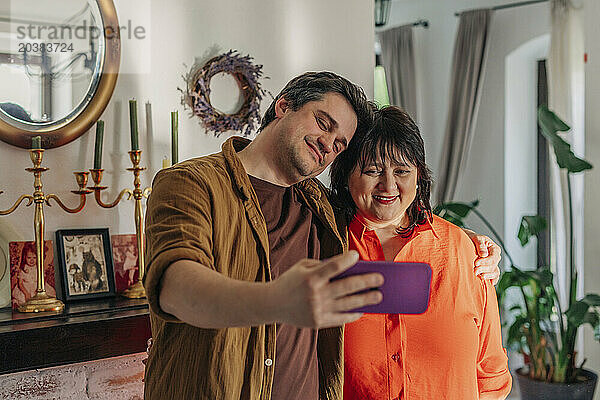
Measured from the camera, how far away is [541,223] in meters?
4.20

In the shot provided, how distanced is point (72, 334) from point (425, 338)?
111 centimetres

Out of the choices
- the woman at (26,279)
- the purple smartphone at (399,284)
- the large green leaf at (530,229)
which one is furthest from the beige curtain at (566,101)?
the purple smartphone at (399,284)

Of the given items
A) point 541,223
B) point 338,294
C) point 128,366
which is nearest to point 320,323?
point 338,294

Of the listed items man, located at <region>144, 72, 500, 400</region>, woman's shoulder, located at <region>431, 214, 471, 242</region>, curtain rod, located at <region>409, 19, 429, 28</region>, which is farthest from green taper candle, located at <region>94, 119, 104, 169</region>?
curtain rod, located at <region>409, 19, 429, 28</region>

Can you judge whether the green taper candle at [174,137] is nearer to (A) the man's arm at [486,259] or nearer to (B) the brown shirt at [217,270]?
(B) the brown shirt at [217,270]

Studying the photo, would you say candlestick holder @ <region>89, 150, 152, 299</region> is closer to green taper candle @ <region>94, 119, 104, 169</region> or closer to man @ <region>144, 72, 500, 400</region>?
green taper candle @ <region>94, 119, 104, 169</region>

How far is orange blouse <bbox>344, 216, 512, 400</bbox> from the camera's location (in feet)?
6.01

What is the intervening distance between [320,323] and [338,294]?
A: 5 centimetres

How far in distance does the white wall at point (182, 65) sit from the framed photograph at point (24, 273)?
0.15ft

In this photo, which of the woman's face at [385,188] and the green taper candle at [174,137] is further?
the green taper candle at [174,137]

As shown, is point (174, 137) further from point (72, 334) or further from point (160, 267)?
point (160, 267)

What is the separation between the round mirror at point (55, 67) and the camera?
2488mm

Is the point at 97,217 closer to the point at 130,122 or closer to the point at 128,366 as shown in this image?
the point at 130,122

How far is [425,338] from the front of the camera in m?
1.85
